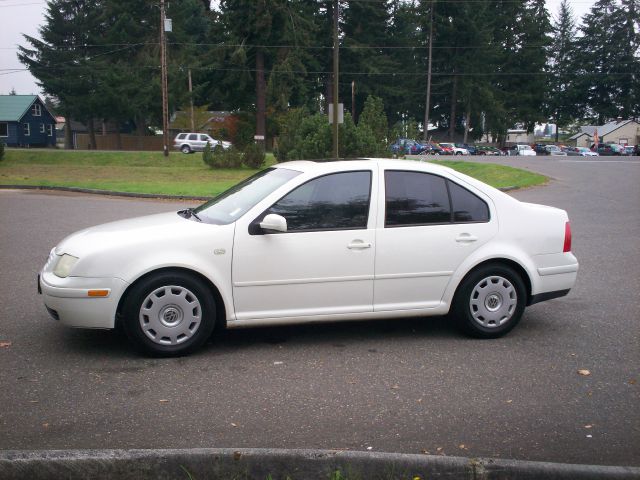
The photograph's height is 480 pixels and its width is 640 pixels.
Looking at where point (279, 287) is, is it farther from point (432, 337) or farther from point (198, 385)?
point (432, 337)

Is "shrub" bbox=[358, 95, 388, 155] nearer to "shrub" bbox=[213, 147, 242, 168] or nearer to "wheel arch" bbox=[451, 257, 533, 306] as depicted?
"shrub" bbox=[213, 147, 242, 168]

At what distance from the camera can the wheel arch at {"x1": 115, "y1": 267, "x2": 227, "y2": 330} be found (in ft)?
17.7

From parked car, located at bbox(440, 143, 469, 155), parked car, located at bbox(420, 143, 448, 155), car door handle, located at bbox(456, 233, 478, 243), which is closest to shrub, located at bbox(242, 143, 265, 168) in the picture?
parked car, located at bbox(420, 143, 448, 155)

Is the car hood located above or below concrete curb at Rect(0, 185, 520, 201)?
above

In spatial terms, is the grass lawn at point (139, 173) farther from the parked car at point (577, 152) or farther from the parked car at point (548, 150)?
the parked car at point (548, 150)

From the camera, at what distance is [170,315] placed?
17.9 feet

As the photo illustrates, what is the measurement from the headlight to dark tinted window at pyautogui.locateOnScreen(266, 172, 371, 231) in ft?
5.15

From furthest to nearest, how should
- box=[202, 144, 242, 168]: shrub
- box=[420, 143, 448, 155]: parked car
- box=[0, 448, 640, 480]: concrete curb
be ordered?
Answer: 1. box=[420, 143, 448, 155]: parked car
2. box=[202, 144, 242, 168]: shrub
3. box=[0, 448, 640, 480]: concrete curb

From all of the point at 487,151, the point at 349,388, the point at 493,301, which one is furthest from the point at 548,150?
the point at 349,388

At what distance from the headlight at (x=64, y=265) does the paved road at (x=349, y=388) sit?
0.68 metres

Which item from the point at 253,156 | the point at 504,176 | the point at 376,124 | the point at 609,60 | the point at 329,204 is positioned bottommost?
the point at 504,176

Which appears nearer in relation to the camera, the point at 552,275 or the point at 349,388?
the point at 349,388

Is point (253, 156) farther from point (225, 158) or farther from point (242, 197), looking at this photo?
point (242, 197)

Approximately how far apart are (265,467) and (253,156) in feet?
104
